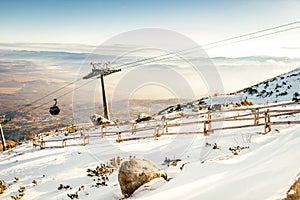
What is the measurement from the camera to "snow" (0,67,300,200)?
5281 mm

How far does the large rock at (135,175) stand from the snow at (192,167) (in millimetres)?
245

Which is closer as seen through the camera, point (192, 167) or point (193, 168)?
point (193, 168)

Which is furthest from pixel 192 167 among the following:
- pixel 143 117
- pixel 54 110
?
pixel 54 110

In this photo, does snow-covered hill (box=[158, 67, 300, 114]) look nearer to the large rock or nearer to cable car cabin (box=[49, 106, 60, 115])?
cable car cabin (box=[49, 106, 60, 115])

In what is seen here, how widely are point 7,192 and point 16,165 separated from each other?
4.94 metres

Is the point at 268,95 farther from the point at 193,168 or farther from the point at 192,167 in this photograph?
the point at 193,168

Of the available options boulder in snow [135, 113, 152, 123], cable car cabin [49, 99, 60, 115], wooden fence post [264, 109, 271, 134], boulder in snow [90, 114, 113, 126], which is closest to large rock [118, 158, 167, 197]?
wooden fence post [264, 109, 271, 134]

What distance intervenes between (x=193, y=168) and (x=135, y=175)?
1.79 meters

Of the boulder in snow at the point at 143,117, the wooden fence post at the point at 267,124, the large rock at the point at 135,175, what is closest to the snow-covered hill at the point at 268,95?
the boulder in snow at the point at 143,117

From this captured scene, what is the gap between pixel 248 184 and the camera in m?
5.19

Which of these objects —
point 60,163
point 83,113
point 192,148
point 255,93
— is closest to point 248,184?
point 192,148

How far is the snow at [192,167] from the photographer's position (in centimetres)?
528

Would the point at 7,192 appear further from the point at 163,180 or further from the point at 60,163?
the point at 163,180

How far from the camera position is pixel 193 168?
7.50 meters
